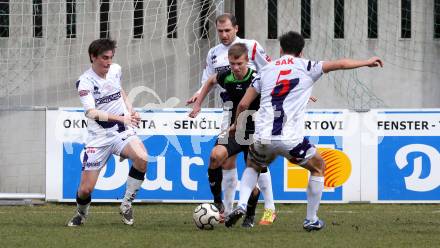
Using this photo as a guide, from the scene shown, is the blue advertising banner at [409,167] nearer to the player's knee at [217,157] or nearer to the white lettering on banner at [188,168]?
the white lettering on banner at [188,168]

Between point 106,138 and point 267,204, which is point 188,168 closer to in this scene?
point 267,204

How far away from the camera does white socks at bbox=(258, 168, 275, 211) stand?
10.7m

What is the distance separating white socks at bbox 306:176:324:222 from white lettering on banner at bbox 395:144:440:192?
4.51 metres

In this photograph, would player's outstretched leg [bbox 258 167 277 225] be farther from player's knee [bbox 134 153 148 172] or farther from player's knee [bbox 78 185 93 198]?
player's knee [bbox 78 185 93 198]

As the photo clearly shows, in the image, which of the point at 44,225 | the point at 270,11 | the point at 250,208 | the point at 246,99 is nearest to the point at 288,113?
the point at 246,99

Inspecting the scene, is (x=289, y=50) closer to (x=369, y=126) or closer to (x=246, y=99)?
(x=246, y=99)

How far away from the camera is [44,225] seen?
10.4 m

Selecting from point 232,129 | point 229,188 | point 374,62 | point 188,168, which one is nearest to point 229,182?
point 229,188

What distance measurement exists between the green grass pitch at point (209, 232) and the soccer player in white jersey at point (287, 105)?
446mm

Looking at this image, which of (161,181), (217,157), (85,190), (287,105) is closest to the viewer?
(287,105)

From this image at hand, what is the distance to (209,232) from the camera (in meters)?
9.51

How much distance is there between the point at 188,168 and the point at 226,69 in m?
3.37

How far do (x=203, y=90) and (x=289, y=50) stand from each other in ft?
4.48

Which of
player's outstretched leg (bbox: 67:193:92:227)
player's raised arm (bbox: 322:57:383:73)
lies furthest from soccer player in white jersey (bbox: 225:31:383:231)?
player's outstretched leg (bbox: 67:193:92:227)
